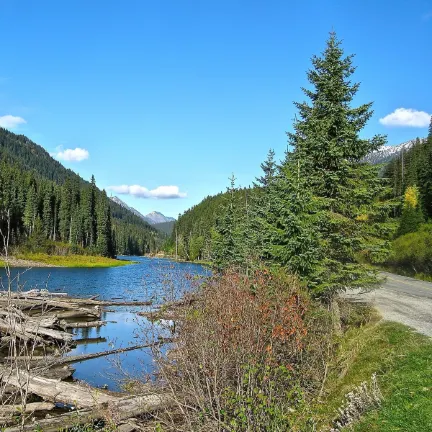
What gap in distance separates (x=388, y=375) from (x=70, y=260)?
81.3m

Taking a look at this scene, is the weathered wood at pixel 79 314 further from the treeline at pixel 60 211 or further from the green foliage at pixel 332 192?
the treeline at pixel 60 211

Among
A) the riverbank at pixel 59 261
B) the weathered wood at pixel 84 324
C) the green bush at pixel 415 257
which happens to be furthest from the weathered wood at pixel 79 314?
the riverbank at pixel 59 261

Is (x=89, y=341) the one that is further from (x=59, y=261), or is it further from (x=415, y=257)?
(x=59, y=261)

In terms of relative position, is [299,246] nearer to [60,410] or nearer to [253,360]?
[253,360]

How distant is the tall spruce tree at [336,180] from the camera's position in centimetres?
1398

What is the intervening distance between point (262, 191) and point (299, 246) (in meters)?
13.8

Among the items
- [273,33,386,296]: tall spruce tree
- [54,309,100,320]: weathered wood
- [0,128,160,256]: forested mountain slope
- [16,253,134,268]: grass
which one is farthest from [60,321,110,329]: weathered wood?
[0,128,160,256]: forested mountain slope

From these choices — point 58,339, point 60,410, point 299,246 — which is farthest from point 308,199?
point 58,339

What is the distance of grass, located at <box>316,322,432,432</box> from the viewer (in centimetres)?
749

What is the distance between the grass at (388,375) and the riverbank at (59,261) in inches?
2559

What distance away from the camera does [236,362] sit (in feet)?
25.9

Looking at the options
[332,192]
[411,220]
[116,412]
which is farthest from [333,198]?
[411,220]

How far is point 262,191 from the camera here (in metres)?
26.8

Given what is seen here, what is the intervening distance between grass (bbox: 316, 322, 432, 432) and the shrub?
1177 mm
